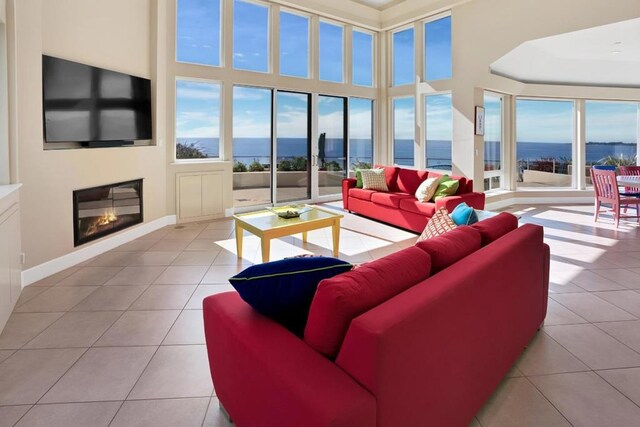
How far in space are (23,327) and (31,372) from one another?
0.74m

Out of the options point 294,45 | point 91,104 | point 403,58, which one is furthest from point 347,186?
point 91,104

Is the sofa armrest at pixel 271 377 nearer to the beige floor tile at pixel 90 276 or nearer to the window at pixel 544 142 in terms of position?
the beige floor tile at pixel 90 276

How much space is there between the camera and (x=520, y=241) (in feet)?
7.87

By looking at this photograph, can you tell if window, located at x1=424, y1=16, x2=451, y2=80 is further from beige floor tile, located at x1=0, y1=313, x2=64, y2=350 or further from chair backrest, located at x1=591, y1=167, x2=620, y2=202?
beige floor tile, located at x1=0, y1=313, x2=64, y2=350

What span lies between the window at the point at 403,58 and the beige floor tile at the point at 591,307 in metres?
6.52

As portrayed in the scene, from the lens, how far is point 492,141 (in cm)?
855

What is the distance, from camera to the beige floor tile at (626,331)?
2.72 meters

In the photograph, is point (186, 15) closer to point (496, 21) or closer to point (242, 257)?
point (242, 257)

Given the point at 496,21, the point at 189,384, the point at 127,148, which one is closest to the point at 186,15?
the point at 127,148

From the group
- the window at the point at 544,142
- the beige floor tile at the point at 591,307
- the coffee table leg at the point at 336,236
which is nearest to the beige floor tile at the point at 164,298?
the coffee table leg at the point at 336,236

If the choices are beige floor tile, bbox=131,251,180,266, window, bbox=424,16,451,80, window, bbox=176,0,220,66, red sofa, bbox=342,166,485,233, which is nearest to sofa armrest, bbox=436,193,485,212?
red sofa, bbox=342,166,485,233

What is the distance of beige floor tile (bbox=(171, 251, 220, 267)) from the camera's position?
455 centimetres

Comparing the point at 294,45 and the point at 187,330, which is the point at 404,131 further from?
the point at 187,330

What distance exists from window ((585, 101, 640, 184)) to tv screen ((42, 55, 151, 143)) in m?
9.13
